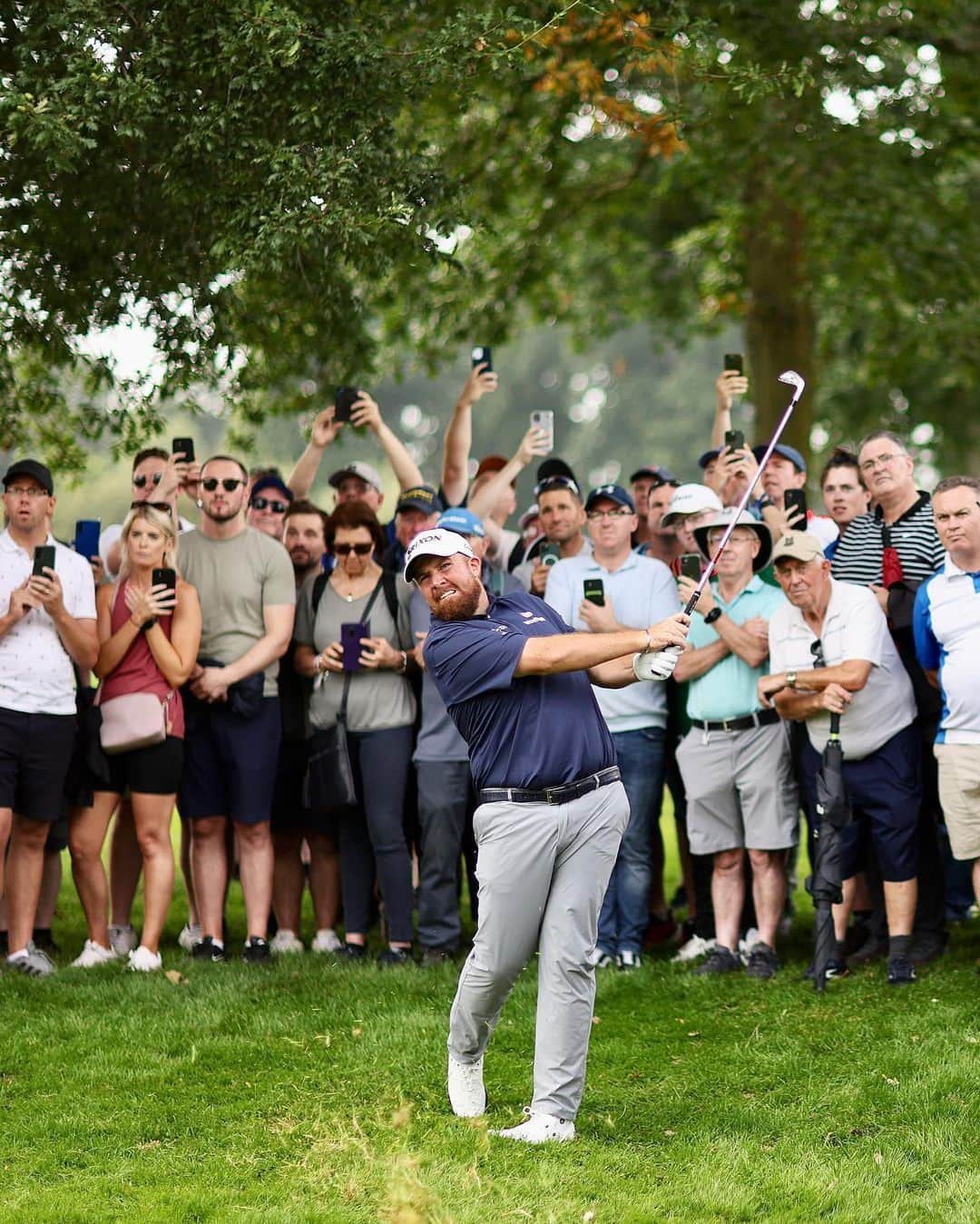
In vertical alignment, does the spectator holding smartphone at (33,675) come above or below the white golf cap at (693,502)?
below

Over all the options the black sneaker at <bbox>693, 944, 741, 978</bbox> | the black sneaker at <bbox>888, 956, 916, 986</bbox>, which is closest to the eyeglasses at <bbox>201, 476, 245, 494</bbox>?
the black sneaker at <bbox>693, 944, 741, 978</bbox>

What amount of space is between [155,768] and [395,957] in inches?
64.3

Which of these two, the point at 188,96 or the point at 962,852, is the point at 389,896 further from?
the point at 188,96

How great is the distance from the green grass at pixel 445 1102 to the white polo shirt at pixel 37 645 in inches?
56.5

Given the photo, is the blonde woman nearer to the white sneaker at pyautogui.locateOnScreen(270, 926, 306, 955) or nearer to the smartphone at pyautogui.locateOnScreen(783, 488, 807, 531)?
the white sneaker at pyautogui.locateOnScreen(270, 926, 306, 955)

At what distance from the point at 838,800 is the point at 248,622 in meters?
3.28

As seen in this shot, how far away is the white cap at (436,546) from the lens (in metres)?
5.81

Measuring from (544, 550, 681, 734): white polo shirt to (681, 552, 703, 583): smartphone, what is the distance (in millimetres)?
353

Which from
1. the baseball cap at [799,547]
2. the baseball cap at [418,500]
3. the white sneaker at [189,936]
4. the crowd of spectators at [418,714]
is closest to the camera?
the baseball cap at [799,547]

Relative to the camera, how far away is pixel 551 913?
19.0 ft

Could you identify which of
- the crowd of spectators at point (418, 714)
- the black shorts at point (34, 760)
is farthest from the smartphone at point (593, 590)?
the black shorts at point (34, 760)

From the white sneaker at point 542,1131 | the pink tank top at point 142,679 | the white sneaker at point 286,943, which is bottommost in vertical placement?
the white sneaker at point 286,943

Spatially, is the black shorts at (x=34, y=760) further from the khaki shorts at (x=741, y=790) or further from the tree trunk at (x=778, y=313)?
the tree trunk at (x=778, y=313)

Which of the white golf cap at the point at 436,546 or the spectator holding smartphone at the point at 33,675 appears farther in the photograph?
the spectator holding smartphone at the point at 33,675
